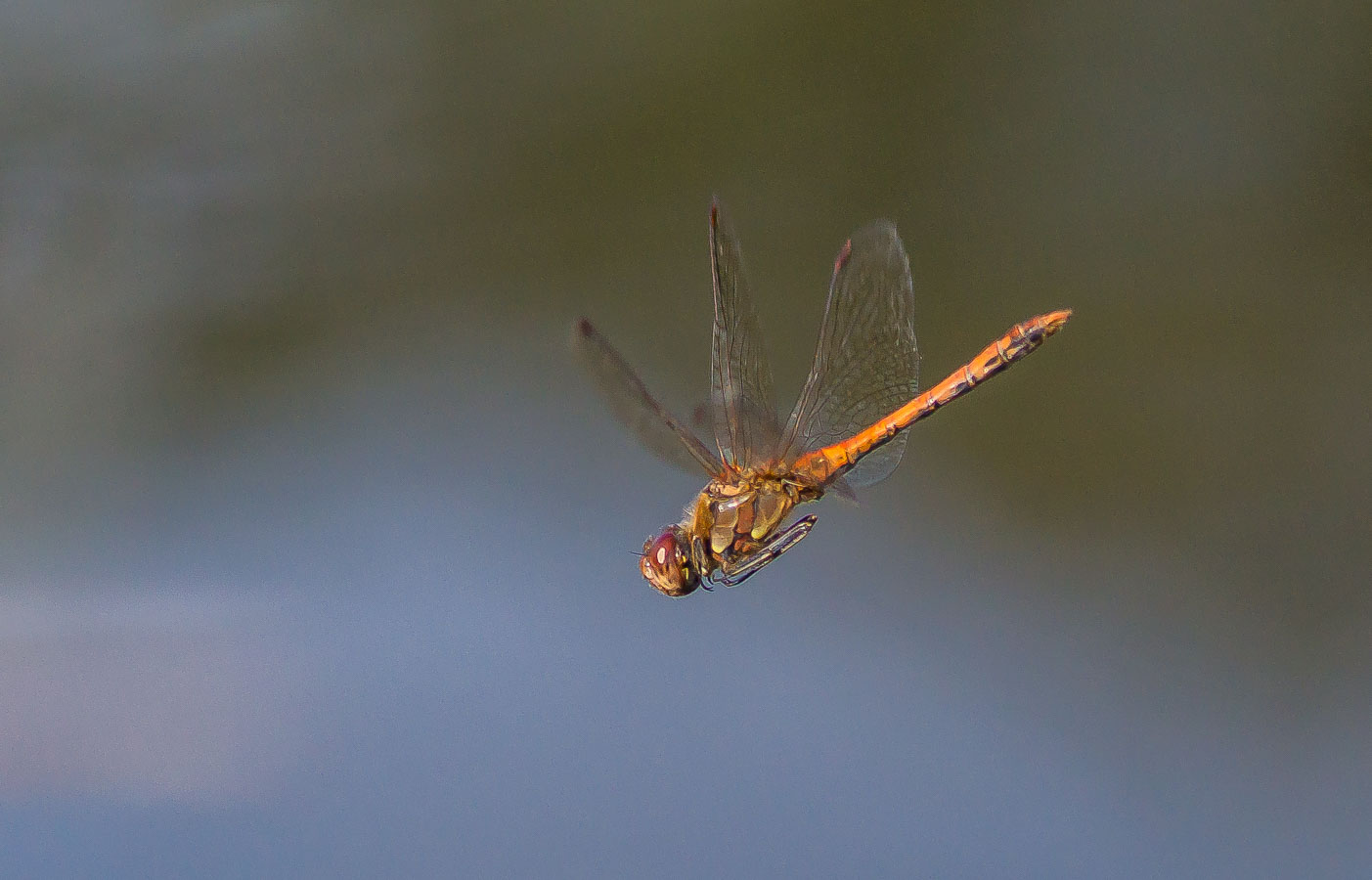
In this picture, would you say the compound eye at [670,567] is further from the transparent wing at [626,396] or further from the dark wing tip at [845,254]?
the dark wing tip at [845,254]

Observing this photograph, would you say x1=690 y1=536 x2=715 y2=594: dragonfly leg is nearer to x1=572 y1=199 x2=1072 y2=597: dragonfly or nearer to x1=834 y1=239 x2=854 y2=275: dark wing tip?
x1=572 y1=199 x2=1072 y2=597: dragonfly

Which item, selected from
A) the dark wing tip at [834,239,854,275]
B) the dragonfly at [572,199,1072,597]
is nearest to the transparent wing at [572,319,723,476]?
the dragonfly at [572,199,1072,597]

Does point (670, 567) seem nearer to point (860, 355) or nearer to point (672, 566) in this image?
point (672, 566)

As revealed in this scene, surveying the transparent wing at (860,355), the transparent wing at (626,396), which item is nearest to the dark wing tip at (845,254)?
the transparent wing at (860,355)

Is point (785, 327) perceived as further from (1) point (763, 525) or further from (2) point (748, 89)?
(1) point (763, 525)

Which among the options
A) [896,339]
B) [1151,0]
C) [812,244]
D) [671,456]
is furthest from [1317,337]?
[671,456]

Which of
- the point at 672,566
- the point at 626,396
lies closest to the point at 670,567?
the point at 672,566
